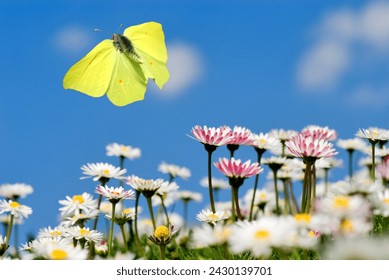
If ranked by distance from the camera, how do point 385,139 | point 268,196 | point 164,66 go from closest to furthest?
point 385,139 < point 164,66 < point 268,196

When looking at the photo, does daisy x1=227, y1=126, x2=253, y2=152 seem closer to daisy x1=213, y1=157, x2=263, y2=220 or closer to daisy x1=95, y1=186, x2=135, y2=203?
daisy x1=213, y1=157, x2=263, y2=220

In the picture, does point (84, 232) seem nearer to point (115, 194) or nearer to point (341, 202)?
point (115, 194)

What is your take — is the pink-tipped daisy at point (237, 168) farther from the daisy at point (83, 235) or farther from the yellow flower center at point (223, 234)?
the daisy at point (83, 235)

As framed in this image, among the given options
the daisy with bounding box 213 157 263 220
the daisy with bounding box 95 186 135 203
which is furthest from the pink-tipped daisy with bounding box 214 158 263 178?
the daisy with bounding box 95 186 135 203

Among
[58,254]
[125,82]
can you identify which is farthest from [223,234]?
[125,82]
